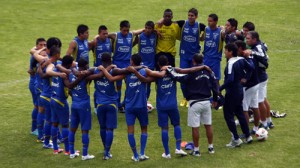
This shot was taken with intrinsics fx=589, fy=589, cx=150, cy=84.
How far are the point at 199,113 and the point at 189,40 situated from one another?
4.30m

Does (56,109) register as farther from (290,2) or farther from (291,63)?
(290,2)

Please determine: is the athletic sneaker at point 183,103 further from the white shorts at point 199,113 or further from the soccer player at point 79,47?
the white shorts at point 199,113

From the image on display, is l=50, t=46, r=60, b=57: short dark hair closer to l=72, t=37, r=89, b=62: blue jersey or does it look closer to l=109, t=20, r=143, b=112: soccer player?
l=72, t=37, r=89, b=62: blue jersey

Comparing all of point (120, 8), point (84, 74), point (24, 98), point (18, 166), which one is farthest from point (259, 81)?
point (120, 8)

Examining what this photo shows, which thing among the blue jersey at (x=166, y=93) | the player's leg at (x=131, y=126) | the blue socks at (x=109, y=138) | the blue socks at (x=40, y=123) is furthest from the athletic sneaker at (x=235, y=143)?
the blue socks at (x=40, y=123)

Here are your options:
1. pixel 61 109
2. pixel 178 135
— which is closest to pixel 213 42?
pixel 178 135

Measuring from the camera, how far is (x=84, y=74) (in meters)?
13.2

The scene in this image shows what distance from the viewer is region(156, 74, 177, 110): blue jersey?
1328cm

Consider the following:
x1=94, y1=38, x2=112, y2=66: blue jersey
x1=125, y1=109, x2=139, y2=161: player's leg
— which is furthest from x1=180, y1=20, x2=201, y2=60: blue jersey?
x1=125, y1=109, x2=139, y2=161: player's leg

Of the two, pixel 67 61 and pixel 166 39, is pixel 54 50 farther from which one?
pixel 166 39

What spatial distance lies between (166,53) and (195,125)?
13.4 ft

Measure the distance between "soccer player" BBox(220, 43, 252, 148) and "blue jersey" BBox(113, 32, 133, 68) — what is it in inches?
142

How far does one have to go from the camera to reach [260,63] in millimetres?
14930

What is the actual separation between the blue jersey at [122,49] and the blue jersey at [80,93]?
3.40 meters
